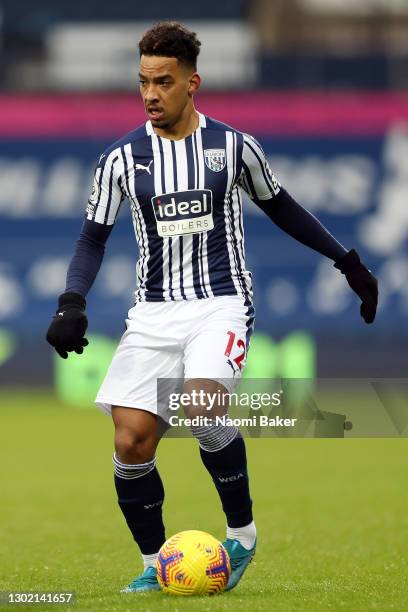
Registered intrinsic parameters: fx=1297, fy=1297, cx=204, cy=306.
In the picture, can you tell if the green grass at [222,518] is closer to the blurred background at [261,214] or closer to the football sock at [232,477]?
the football sock at [232,477]

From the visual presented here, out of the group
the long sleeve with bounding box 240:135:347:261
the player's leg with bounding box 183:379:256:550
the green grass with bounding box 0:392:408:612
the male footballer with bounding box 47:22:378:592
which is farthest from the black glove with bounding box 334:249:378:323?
the green grass with bounding box 0:392:408:612

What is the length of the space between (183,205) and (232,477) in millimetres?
1169

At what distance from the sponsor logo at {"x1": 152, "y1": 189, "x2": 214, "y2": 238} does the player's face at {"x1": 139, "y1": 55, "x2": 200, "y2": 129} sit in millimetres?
333

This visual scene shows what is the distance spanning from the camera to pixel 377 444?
13750 mm

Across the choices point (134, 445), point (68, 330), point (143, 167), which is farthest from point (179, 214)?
point (134, 445)

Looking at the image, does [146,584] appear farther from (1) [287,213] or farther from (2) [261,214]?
(2) [261,214]

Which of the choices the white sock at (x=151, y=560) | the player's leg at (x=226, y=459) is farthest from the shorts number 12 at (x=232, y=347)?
the white sock at (x=151, y=560)

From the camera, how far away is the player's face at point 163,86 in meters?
5.44

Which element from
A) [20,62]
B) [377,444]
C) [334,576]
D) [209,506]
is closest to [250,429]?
[334,576]

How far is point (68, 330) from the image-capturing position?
17.3ft

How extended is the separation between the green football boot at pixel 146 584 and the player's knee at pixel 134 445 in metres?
0.49

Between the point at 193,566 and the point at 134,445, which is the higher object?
the point at 134,445

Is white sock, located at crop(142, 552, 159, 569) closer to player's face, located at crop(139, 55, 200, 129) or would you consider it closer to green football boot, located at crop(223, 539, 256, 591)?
green football boot, located at crop(223, 539, 256, 591)

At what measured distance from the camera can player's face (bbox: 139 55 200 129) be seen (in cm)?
544
